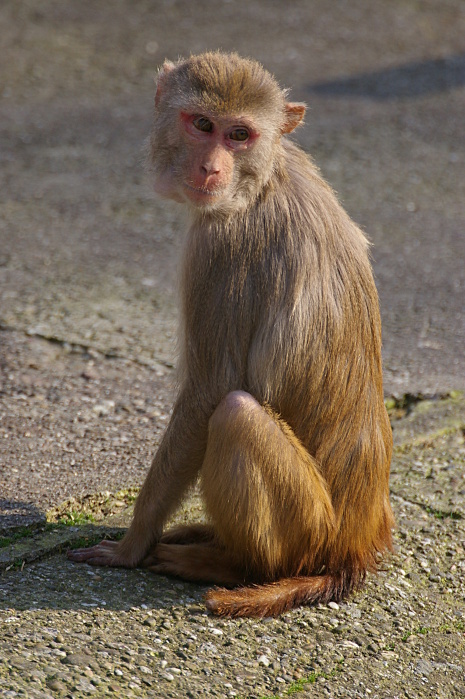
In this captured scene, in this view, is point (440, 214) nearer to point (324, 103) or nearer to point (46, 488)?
point (324, 103)

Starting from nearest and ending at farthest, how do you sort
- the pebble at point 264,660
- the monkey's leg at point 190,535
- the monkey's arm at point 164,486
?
the pebble at point 264,660, the monkey's arm at point 164,486, the monkey's leg at point 190,535

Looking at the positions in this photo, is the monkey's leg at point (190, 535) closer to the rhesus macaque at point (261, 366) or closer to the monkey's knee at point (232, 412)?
the rhesus macaque at point (261, 366)

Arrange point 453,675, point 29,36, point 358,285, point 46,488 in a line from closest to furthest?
point 453,675
point 358,285
point 46,488
point 29,36

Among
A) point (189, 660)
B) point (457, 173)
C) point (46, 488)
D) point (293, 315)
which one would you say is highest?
point (457, 173)

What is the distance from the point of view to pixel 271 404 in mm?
3670

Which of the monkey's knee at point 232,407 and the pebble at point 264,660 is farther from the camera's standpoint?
the monkey's knee at point 232,407

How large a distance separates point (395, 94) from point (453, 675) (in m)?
7.85

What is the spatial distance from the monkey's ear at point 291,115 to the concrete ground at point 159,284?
67cm

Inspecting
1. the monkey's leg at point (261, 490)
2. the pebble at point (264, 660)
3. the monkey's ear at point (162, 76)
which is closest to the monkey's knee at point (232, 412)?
the monkey's leg at point (261, 490)

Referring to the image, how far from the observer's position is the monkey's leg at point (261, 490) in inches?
137

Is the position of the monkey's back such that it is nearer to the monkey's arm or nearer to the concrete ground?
the monkey's arm

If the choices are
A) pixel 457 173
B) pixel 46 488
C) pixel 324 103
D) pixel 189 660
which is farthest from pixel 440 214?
pixel 189 660

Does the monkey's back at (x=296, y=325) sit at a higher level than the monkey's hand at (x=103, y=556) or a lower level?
higher

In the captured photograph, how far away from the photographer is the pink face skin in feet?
11.9
